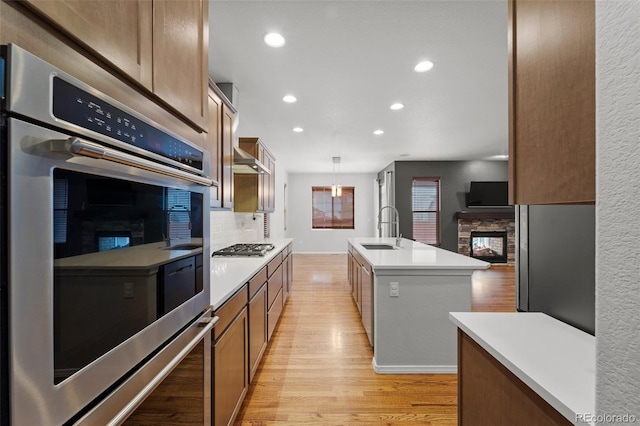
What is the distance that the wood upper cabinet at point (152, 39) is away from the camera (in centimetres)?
58

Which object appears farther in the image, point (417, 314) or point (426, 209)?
point (426, 209)

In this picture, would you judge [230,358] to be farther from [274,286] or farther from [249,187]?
[249,187]

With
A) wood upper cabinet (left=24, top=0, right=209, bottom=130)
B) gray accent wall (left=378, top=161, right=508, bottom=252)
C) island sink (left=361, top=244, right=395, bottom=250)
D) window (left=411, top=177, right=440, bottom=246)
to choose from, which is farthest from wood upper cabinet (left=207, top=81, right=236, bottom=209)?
window (left=411, top=177, right=440, bottom=246)

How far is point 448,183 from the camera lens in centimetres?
734

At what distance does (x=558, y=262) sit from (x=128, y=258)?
1476 millimetres

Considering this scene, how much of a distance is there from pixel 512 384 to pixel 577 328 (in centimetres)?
47

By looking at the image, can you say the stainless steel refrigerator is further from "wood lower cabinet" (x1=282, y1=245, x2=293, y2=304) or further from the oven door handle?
"wood lower cabinet" (x1=282, y1=245, x2=293, y2=304)

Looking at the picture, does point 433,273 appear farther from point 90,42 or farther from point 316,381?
point 90,42

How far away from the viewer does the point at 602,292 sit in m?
0.50

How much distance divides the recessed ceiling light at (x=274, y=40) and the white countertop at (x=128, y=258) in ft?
5.99

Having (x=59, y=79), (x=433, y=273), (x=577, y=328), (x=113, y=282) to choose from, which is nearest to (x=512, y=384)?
(x=577, y=328)

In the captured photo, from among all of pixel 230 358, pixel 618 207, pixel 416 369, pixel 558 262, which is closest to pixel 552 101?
pixel 618 207

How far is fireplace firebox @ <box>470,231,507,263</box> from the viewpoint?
24.1 ft

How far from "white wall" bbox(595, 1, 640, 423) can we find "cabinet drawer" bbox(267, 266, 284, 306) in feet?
7.77
